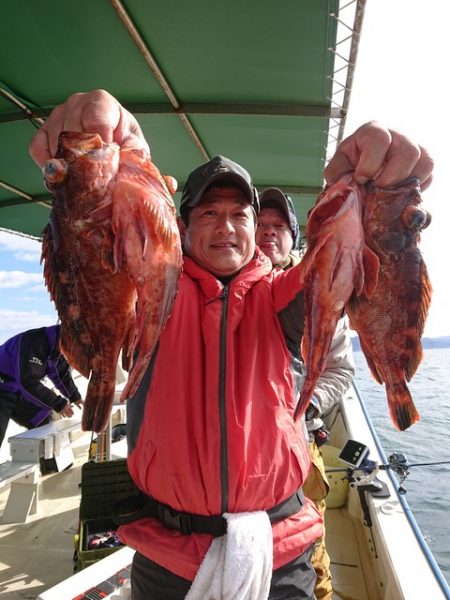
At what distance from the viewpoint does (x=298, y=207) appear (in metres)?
9.62

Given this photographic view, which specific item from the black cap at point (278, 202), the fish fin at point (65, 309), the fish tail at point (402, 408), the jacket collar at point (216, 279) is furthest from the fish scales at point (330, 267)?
the black cap at point (278, 202)

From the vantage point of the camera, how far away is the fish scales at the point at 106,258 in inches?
57.5

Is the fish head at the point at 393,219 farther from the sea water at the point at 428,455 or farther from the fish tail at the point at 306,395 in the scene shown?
the sea water at the point at 428,455

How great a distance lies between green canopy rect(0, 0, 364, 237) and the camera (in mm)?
4078

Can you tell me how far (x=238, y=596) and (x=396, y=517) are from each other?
2.40 m

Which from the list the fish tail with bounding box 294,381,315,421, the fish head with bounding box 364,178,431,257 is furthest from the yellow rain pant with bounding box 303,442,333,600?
the fish head with bounding box 364,178,431,257

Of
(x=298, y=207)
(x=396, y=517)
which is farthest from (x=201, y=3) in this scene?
(x=298, y=207)

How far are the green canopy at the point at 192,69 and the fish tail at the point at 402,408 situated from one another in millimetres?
3675

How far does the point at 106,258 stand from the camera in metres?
1.52

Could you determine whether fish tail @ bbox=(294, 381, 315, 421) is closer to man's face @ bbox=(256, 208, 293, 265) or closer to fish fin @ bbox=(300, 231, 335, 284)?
fish fin @ bbox=(300, 231, 335, 284)

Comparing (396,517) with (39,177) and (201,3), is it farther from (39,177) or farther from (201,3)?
(39,177)

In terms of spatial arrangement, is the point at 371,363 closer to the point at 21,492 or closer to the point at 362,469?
the point at 362,469

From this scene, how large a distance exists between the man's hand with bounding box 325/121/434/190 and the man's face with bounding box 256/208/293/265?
73.0 inches

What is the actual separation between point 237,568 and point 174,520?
342 millimetres
